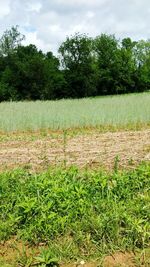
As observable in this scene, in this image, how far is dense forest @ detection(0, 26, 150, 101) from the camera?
1442 inches

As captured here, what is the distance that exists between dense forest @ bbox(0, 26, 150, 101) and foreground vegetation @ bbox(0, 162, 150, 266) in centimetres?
3208

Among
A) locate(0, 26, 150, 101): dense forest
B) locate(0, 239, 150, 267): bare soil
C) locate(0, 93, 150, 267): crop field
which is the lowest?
locate(0, 239, 150, 267): bare soil

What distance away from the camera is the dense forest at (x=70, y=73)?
36625mm

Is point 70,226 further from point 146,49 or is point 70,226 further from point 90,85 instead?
point 146,49

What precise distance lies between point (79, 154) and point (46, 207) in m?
3.01

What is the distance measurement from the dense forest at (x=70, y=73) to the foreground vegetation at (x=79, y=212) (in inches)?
1263

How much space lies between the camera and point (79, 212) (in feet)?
11.2

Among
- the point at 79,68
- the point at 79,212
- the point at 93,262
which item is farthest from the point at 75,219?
the point at 79,68

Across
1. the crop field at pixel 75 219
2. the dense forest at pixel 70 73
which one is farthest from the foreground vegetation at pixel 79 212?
the dense forest at pixel 70 73

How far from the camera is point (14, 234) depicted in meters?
3.30

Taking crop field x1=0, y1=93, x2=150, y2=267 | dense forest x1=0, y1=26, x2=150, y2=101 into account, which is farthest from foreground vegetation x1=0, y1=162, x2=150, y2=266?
dense forest x1=0, y1=26, x2=150, y2=101

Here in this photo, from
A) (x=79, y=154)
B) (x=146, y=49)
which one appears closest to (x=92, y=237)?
(x=79, y=154)

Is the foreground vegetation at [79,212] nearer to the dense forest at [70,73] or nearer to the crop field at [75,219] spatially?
the crop field at [75,219]

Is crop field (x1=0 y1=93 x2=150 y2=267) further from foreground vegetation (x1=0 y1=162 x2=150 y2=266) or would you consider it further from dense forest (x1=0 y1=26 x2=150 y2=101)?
dense forest (x1=0 y1=26 x2=150 y2=101)
